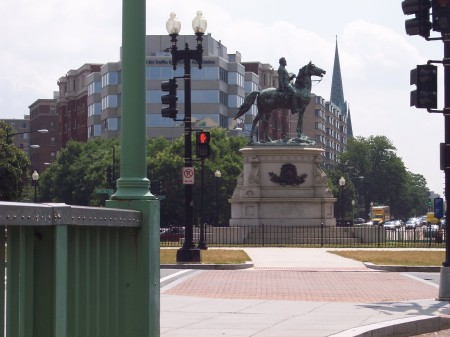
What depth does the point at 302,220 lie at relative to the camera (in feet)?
171

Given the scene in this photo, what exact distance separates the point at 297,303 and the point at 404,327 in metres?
3.75

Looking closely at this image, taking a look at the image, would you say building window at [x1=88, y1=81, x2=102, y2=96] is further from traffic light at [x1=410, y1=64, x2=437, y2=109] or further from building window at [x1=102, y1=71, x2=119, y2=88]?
traffic light at [x1=410, y1=64, x2=437, y2=109]

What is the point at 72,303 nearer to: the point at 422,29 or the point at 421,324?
the point at 421,324

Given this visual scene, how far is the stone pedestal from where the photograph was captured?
52125mm

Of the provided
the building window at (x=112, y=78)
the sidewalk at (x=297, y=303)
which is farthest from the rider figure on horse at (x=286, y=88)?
the building window at (x=112, y=78)

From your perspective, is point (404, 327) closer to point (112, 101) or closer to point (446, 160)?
point (446, 160)

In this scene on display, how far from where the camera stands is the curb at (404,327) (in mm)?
12375

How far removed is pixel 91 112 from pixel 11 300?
129582 mm

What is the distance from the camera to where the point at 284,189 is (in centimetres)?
5244

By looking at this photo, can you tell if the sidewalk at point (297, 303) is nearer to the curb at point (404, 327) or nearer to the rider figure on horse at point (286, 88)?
the curb at point (404, 327)

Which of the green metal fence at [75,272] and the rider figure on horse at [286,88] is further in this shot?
the rider figure on horse at [286,88]

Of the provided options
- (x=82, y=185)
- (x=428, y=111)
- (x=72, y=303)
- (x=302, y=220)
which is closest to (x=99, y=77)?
(x=82, y=185)

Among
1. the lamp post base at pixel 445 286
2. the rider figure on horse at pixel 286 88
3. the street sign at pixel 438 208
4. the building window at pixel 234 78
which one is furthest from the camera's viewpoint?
→ the building window at pixel 234 78

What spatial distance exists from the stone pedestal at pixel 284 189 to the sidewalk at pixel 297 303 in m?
21.9
